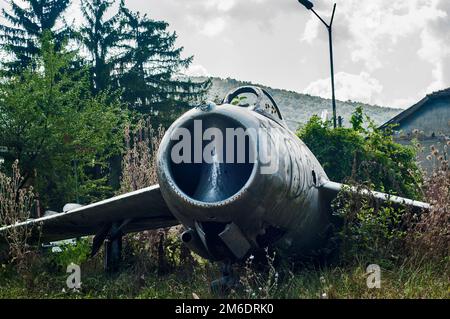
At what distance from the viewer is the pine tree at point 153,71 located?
33062 millimetres


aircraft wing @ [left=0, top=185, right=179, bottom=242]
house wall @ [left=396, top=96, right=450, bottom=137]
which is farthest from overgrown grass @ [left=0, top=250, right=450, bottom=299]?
house wall @ [left=396, top=96, right=450, bottom=137]

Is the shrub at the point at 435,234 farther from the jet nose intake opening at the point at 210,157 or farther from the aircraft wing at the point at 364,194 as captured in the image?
the jet nose intake opening at the point at 210,157

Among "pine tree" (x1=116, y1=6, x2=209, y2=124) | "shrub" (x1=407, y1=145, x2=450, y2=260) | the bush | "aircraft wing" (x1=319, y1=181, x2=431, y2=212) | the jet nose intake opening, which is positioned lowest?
the bush

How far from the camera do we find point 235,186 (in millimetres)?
5539

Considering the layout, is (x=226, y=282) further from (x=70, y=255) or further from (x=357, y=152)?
(x=357, y=152)

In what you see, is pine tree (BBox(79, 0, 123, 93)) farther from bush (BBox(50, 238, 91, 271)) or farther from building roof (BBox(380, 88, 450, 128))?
bush (BBox(50, 238, 91, 271))

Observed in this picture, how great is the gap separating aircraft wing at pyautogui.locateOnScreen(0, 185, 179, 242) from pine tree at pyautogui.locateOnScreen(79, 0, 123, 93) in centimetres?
2503

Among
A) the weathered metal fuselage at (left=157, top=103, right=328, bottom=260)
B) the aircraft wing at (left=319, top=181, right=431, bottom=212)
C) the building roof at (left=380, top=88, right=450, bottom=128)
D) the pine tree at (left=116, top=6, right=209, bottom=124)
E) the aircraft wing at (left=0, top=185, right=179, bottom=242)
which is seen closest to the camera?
the weathered metal fuselage at (left=157, top=103, right=328, bottom=260)

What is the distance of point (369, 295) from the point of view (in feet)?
17.0

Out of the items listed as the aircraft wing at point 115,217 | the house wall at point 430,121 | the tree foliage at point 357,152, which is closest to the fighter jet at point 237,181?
the aircraft wing at point 115,217

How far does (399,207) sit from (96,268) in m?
4.75

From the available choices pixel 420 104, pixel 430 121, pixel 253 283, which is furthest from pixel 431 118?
pixel 253 283

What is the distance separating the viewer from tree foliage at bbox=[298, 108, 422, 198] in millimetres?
12141

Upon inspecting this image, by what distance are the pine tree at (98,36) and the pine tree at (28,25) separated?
221 centimetres
